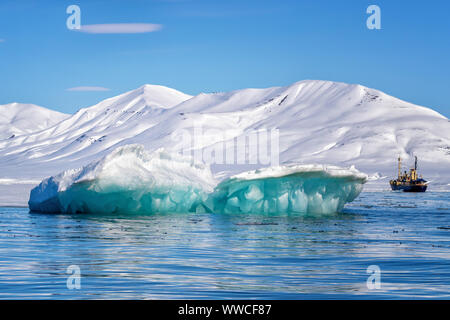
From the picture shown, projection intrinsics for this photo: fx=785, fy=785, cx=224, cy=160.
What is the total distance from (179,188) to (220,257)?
48.5 feet

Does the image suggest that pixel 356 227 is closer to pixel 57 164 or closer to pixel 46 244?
pixel 46 244

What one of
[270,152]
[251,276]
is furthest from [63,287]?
[270,152]

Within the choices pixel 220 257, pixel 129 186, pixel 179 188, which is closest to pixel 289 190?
pixel 179 188

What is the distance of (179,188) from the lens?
3281cm

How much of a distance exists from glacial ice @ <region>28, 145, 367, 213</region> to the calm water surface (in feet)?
4.77

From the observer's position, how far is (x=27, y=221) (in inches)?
1139

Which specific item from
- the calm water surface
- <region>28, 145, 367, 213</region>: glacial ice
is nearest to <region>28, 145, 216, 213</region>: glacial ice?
<region>28, 145, 367, 213</region>: glacial ice

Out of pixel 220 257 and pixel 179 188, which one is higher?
pixel 179 188

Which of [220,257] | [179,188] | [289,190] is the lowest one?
[220,257]

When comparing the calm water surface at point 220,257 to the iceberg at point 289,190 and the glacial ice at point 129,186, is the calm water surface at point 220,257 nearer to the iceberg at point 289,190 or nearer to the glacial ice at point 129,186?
the glacial ice at point 129,186

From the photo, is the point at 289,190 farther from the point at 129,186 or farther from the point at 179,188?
the point at 129,186

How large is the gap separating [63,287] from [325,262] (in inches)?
249

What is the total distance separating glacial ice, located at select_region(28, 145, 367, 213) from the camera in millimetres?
30531

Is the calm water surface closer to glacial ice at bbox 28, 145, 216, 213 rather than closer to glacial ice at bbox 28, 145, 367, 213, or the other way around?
glacial ice at bbox 28, 145, 216, 213
